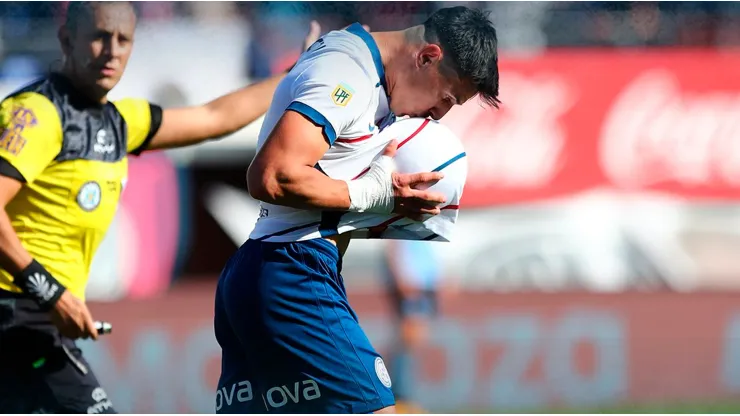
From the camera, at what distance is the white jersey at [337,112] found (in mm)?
3562

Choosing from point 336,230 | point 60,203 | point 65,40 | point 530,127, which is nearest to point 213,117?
point 65,40

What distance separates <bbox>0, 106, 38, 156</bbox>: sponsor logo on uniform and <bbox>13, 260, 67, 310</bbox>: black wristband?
450 millimetres

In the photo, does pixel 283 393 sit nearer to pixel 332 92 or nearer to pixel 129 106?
pixel 332 92

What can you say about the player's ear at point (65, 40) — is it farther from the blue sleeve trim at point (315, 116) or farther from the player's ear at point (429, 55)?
the player's ear at point (429, 55)

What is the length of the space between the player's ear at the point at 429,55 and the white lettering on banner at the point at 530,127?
26.0 ft

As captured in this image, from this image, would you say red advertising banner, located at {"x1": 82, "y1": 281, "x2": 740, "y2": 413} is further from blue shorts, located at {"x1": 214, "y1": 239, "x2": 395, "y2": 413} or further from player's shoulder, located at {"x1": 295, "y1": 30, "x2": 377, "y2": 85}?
player's shoulder, located at {"x1": 295, "y1": 30, "x2": 377, "y2": 85}

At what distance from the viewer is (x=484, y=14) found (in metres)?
3.97

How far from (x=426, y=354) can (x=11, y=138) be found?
7.26 meters

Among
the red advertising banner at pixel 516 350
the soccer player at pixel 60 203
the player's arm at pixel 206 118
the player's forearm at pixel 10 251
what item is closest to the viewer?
the player's forearm at pixel 10 251

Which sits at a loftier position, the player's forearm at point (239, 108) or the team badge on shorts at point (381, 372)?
the player's forearm at point (239, 108)

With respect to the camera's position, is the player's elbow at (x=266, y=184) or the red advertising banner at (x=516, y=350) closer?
the player's elbow at (x=266, y=184)

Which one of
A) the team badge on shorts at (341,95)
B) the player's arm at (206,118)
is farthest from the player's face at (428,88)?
the player's arm at (206,118)

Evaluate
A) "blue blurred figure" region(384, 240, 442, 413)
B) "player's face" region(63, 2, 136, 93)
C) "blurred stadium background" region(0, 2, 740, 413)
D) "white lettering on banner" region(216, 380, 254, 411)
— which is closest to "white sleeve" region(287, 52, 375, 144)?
"white lettering on banner" region(216, 380, 254, 411)

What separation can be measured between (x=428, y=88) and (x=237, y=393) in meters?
1.28
